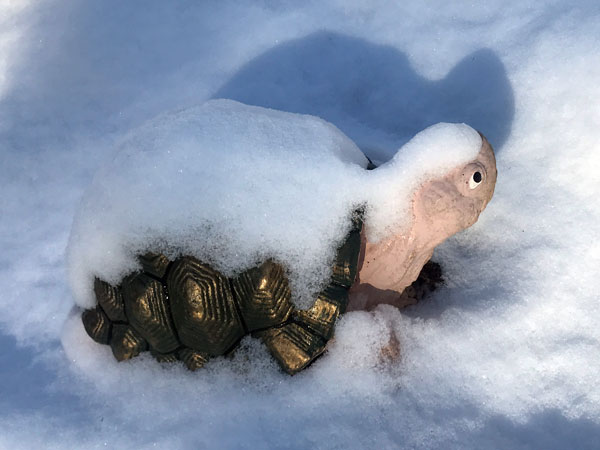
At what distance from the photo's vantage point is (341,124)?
228cm

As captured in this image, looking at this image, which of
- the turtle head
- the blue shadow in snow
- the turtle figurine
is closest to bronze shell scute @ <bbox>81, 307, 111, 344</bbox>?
the turtle figurine

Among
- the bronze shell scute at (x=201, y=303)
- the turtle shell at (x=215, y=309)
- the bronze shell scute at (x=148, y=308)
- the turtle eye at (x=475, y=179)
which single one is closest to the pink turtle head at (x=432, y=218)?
the turtle eye at (x=475, y=179)

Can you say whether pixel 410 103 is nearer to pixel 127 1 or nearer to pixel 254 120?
pixel 254 120

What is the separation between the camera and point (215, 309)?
1508 mm

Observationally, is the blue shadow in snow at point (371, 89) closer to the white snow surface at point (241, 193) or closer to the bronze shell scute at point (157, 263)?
the white snow surface at point (241, 193)

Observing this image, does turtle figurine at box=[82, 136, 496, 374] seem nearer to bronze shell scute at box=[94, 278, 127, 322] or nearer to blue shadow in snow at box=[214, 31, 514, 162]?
bronze shell scute at box=[94, 278, 127, 322]

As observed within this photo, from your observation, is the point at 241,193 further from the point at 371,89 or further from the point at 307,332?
the point at 371,89

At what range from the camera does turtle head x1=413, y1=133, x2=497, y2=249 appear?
1.59m

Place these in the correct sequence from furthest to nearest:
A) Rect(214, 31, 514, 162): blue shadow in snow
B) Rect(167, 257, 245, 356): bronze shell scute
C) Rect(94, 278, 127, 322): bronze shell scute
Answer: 1. Rect(214, 31, 514, 162): blue shadow in snow
2. Rect(94, 278, 127, 322): bronze shell scute
3. Rect(167, 257, 245, 356): bronze shell scute

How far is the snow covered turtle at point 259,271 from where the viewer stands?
150 cm

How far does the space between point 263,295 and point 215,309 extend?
0.47 feet

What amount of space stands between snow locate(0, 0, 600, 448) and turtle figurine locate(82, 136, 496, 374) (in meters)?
0.14

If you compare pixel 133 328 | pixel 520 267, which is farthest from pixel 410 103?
pixel 133 328

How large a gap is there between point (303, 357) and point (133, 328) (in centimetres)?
52
